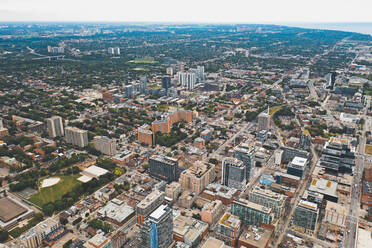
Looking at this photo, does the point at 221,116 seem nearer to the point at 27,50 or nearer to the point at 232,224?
the point at 232,224

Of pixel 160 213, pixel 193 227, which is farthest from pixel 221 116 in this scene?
pixel 160 213

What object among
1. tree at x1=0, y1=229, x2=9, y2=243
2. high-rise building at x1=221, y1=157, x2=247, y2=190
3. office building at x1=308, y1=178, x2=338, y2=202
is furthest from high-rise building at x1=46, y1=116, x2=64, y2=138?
office building at x1=308, y1=178, x2=338, y2=202

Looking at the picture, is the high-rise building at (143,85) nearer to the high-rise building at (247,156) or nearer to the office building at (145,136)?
the office building at (145,136)

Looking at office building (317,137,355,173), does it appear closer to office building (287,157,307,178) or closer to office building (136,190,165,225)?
office building (287,157,307,178)

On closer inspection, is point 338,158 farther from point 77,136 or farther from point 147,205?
point 77,136

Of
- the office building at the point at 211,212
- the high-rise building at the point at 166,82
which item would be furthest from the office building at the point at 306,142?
the high-rise building at the point at 166,82
